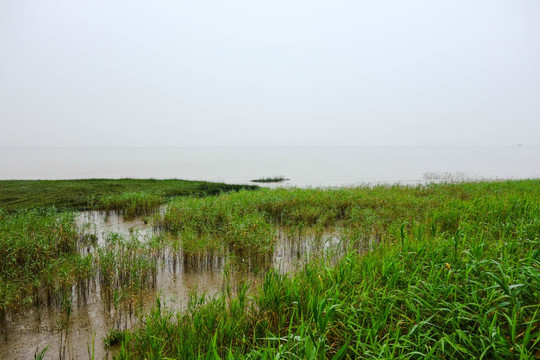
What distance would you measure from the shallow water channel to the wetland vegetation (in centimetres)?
11

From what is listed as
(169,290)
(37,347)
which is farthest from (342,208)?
(37,347)

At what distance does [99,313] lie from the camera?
5.24 m

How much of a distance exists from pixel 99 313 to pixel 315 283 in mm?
4093

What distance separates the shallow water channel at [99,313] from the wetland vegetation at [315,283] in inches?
4.3

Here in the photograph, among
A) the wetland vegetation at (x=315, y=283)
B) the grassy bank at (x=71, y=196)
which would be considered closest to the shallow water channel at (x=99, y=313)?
the wetland vegetation at (x=315, y=283)

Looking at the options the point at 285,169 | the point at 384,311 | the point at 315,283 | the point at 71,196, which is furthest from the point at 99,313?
the point at 285,169

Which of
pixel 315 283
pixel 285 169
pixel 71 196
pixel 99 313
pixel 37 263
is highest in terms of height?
pixel 285 169

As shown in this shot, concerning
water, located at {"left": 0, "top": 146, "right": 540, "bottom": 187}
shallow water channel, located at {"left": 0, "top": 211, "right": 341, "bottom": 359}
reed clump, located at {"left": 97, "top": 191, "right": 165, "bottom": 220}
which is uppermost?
water, located at {"left": 0, "top": 146, "right": 540, "bottom": 187}

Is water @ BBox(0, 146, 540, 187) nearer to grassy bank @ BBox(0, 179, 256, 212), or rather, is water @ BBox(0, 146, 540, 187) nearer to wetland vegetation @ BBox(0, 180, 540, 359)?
grassy bank @ BBox(0, 179, 256, 212)

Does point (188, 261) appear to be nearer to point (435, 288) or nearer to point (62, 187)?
point (435, 288)

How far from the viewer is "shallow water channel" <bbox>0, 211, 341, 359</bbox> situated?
4348 millimetres

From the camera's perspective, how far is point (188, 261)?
7.21 m

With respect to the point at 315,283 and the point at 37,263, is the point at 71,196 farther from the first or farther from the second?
the point at 315,283

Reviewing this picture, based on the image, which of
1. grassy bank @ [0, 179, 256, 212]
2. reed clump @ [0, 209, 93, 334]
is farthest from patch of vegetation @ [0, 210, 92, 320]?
grassy bank @ [0, 179, 256, 212]
